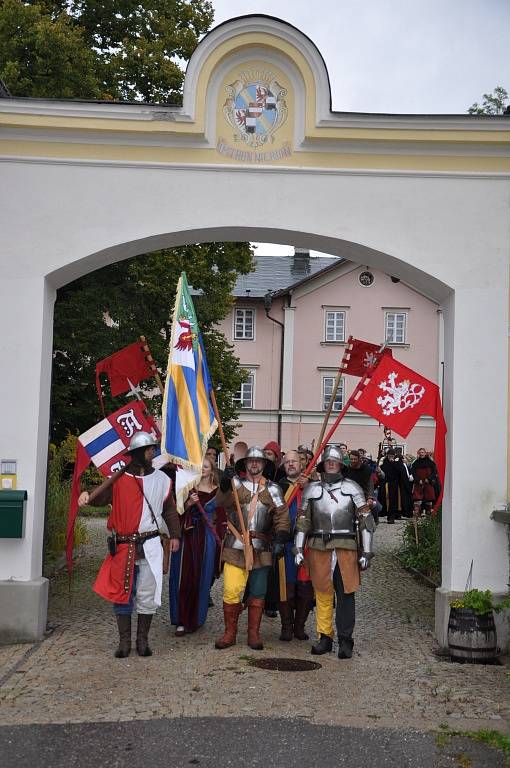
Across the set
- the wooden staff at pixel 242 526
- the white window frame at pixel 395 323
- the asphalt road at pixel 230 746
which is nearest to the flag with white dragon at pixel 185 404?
the wooden staff at pixel 242 526

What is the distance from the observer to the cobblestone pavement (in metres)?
6.93

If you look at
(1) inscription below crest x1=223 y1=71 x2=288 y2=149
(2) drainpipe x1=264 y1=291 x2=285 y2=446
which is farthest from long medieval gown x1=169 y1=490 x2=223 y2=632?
(2) drainpipe x1=264 y1=291 x2=285 y2=446

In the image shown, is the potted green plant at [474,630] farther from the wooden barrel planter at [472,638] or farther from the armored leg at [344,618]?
the armored leg at [344,618]

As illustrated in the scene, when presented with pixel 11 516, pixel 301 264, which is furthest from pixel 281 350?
pixel 11 516

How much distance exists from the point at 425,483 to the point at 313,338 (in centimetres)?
2478

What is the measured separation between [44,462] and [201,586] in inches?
76.4

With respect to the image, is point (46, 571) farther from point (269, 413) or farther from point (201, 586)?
point (269, 413)

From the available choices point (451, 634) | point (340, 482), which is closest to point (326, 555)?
point (340, 482)

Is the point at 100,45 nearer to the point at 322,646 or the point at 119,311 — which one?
the point at 119,311

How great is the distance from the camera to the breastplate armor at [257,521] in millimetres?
9211

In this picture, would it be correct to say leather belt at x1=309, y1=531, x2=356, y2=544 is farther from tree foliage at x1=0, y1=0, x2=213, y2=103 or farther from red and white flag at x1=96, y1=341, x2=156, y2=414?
tree foliage at x1=0, y1=0, x2=213, y2=103

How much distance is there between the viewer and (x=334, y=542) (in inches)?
357

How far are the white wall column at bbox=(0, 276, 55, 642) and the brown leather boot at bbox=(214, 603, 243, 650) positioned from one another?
1.65 meters

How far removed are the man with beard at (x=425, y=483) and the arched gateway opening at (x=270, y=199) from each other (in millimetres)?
7296
